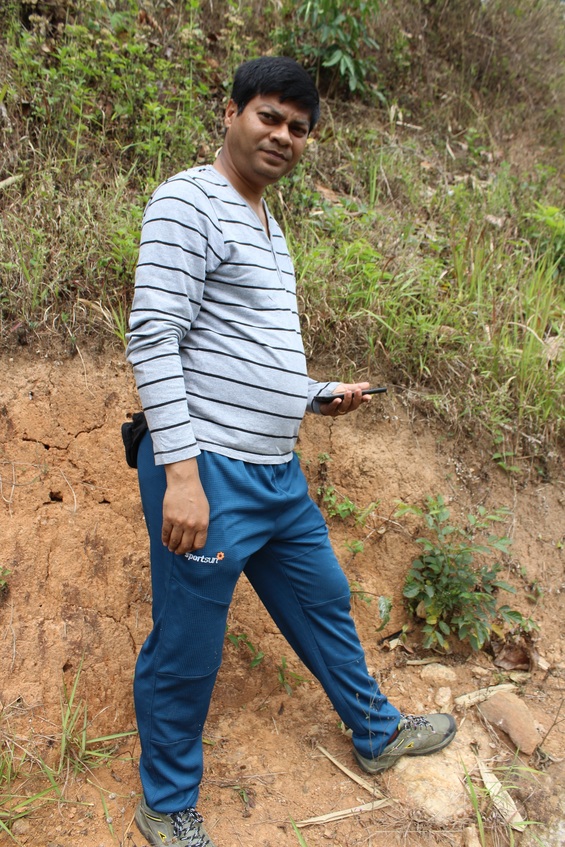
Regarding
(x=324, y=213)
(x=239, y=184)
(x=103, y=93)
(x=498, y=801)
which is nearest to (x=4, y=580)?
(x=239, y=184)

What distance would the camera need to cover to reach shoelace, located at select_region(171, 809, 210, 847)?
191 centimetres

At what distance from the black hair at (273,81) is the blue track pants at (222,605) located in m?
1.01

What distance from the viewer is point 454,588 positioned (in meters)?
2.75

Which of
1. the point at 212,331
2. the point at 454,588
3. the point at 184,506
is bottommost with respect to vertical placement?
the point at 454,588

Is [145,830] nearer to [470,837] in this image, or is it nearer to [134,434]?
[470,837]

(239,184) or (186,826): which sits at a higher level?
(239,184)

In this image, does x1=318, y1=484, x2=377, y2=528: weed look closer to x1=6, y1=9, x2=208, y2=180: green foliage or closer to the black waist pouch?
the black waist pouch

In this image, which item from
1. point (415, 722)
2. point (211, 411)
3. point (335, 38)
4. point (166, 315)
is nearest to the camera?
point (166, 315)

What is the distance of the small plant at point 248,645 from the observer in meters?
2.57

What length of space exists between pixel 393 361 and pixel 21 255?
5.93ft

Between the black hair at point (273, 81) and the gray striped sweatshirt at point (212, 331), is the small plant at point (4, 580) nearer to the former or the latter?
the gray striped sweatshirt at point (212, 331)

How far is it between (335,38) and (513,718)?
4.21 metres

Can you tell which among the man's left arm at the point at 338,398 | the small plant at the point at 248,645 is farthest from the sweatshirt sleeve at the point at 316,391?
the small plant at the point at 248,645

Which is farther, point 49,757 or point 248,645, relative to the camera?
point 248,645
